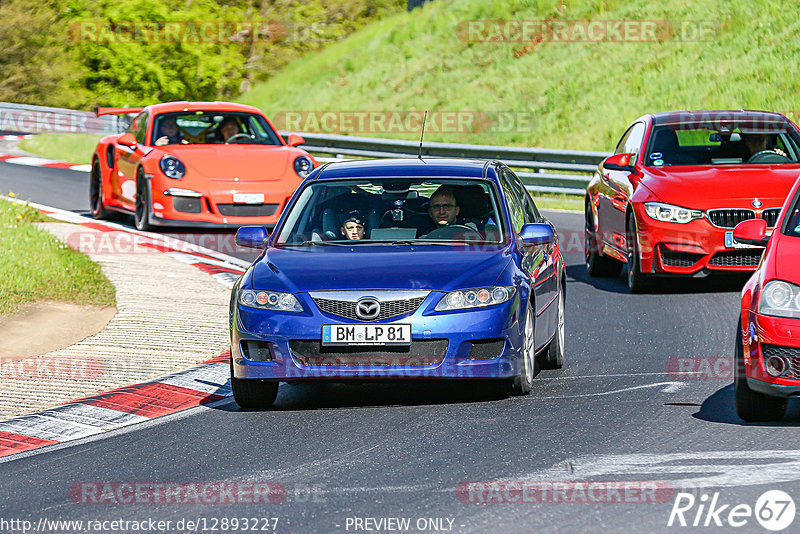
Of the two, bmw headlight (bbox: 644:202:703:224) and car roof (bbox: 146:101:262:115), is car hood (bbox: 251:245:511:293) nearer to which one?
bmw headlight (bbox: 644:202:703:224)

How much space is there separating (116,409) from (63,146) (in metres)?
23.6

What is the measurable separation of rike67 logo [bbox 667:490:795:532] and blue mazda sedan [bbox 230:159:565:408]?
2.32m

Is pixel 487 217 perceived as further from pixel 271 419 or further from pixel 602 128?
pixel 602 128

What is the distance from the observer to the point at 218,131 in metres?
18.2

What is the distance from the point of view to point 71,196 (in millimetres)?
21938

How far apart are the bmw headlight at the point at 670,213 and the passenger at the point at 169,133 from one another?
6.98 m

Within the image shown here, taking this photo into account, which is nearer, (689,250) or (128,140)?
(689,250)

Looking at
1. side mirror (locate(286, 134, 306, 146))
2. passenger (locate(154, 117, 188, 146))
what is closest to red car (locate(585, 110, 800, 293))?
side mirror (locate(286, 134, 306, 146))

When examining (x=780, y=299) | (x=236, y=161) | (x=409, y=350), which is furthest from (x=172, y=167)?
(x=780, y=299)

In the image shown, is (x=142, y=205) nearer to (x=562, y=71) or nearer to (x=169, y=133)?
(x=169, y=133)

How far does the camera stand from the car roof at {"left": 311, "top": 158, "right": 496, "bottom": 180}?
9.39m

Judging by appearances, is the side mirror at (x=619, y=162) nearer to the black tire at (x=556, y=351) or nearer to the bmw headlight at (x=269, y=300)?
→ the black tire at (x=556, y=351)

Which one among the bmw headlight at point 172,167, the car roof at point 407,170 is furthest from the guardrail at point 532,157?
the car roof at point 407,170

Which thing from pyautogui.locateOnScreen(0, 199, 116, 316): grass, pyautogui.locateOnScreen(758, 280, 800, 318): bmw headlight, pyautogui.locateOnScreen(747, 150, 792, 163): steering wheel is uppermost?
pyautogui.locateOnScreen(758, 280, 800, 318): bmw headlight
